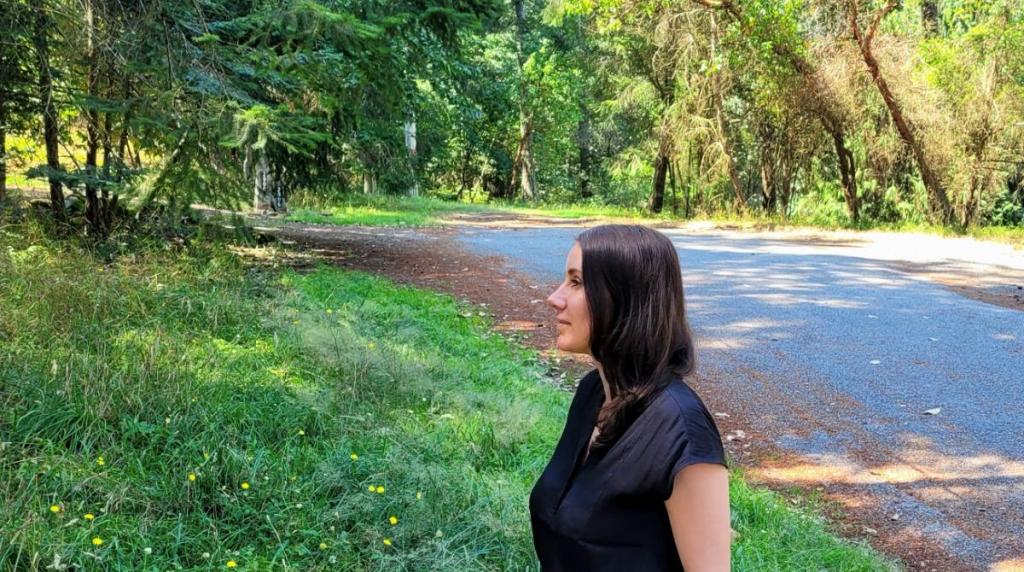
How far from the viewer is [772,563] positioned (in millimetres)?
3352

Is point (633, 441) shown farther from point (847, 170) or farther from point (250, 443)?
point (847, 170)

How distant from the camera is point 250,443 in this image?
3781mm

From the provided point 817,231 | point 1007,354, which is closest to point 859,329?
point 1007,354

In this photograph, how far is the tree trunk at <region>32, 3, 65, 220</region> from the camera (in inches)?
260

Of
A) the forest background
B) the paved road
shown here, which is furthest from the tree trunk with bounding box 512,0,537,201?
the paved road

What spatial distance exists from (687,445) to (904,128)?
19.0 m

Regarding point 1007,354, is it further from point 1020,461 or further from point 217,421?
point 217,421

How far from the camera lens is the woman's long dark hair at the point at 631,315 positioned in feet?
4.96

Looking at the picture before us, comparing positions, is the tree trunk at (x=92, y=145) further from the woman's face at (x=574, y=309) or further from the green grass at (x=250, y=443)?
the woman's face at (x=574, y=309)

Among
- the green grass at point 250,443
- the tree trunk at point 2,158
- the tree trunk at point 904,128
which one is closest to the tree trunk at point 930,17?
the tree trunk at point 904,128

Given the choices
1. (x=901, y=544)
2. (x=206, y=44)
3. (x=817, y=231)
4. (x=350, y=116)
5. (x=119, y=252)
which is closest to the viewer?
(x=901, y=544)

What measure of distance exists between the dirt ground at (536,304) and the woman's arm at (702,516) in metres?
2.90

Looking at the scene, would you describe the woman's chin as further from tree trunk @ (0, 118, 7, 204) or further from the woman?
tree trunk @ (0, 118, 7, 204)

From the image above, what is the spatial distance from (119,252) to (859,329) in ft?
24.2
